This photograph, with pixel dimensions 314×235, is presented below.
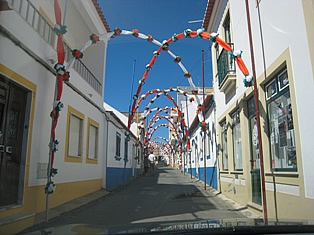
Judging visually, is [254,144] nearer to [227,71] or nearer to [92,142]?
[227,71]

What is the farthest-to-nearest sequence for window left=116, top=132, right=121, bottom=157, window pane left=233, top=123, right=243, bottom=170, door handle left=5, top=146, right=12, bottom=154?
window left=116, top=132, right=121, bottom=157 < window pane left=233, top=123, right=243, bottom=170 < door handle left=5, top=146, right=12, bottom=154

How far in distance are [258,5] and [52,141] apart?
5.21 m

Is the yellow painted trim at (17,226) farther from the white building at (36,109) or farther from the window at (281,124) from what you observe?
the window at (281,124)

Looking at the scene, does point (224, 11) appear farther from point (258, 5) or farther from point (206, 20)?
point (258, 5)

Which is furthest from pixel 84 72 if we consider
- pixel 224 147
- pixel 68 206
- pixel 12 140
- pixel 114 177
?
pixel 114 177

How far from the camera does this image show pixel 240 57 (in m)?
7.23

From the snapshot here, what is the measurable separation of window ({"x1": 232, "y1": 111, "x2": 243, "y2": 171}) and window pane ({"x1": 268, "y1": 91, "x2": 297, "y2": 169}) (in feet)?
8.36

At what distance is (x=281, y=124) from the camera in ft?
18.6

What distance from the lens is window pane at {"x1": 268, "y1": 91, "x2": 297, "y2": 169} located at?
5.27 metres

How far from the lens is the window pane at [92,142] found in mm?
10457

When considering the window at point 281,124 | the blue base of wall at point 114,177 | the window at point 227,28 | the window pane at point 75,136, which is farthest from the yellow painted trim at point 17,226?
the window at point 227,28

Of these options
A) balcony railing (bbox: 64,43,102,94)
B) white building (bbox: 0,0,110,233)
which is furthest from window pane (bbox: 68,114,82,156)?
balcony railing (bbox: 64,43,102,94)

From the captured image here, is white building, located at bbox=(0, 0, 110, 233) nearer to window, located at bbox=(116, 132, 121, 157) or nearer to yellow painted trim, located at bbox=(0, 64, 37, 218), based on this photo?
yellow painted trim, located at bbox=(0, 64, 37, 218)

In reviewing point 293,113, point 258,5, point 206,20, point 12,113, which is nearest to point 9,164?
point 12,113
